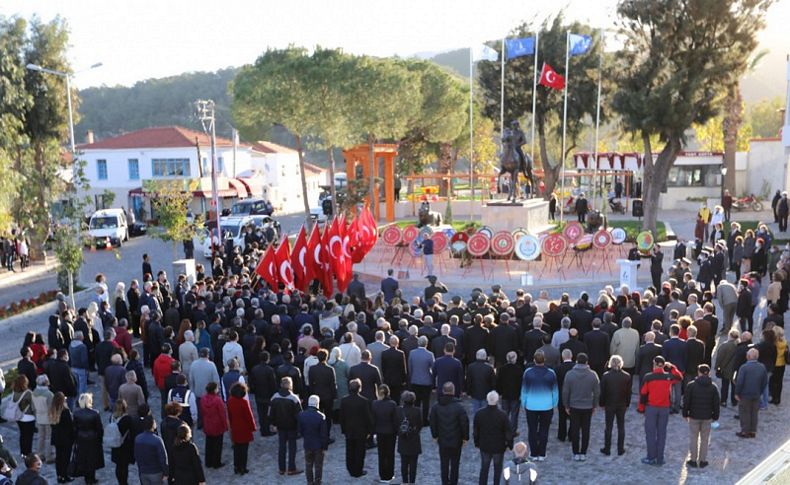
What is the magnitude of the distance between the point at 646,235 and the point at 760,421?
13.0m

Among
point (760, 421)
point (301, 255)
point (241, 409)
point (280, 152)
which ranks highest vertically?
point (280, 152)

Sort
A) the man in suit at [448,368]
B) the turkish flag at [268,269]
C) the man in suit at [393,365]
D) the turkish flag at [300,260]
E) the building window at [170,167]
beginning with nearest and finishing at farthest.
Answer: the man in suit at [448,368] → the man in suit at [393,365] → the turkish flag at [268,269] → the turkish flag at [300,260] → the building window at [170,167]

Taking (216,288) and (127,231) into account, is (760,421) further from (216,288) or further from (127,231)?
(127,231)

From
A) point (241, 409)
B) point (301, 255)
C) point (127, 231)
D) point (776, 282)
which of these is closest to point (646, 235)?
point (776, 282)

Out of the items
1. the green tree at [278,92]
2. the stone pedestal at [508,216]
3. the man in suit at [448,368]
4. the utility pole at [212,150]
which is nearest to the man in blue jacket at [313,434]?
the man in suit at [448,368]

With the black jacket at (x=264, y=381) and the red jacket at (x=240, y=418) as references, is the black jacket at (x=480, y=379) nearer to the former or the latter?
the black jacket at (x=264, y=381)

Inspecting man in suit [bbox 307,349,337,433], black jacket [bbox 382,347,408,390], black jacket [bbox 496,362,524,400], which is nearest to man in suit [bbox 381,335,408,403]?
black jacket [bbox 382,347,408,390]

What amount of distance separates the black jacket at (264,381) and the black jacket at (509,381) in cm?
338

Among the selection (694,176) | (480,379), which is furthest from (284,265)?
(694,176)

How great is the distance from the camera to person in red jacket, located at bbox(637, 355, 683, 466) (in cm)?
1080

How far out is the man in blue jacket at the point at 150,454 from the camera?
9430 mm

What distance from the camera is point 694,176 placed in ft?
166

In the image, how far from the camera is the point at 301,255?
20.6 meters

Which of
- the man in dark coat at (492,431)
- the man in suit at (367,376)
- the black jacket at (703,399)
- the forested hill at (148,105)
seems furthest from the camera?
the forested hill at (148,105)
